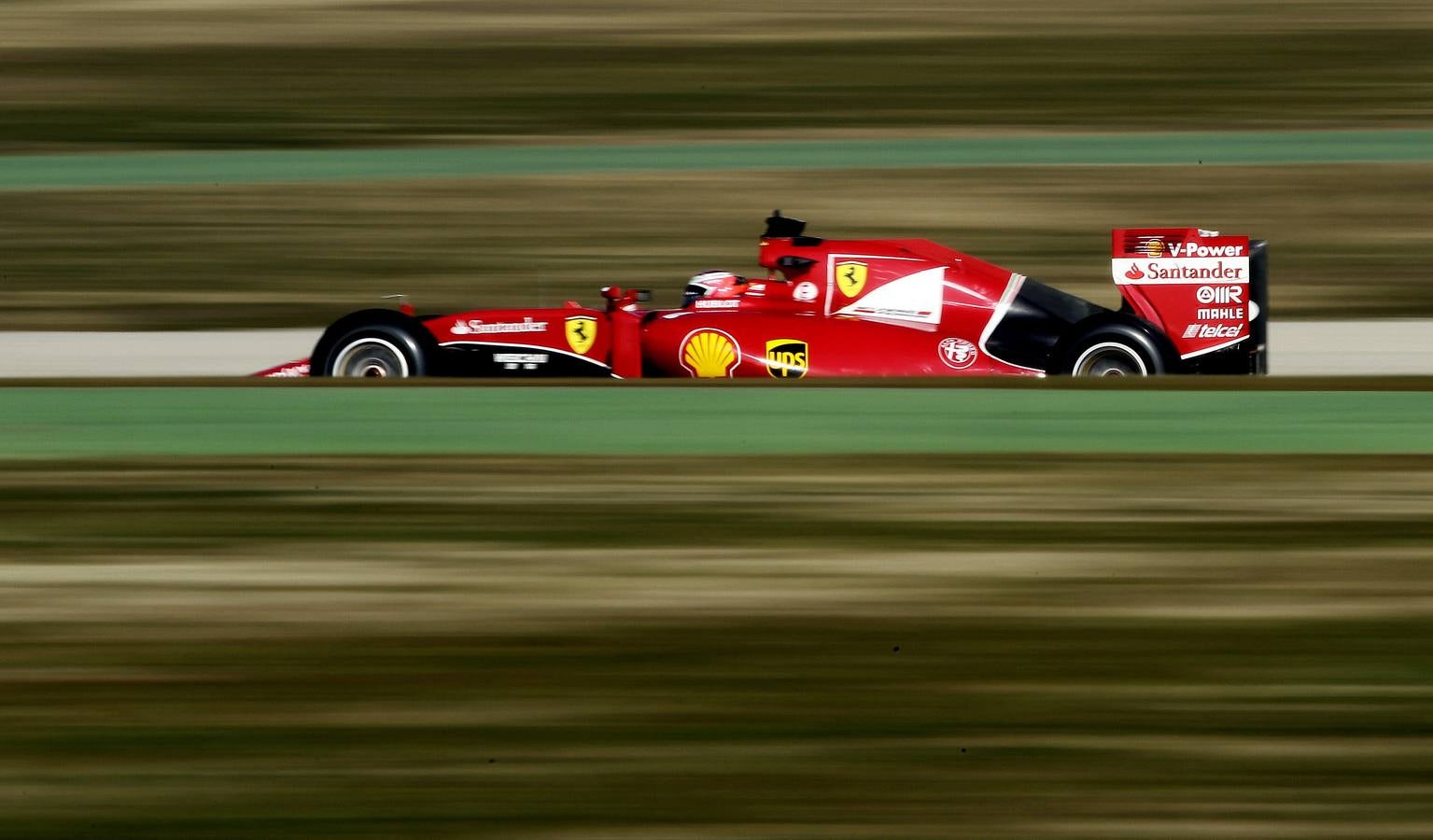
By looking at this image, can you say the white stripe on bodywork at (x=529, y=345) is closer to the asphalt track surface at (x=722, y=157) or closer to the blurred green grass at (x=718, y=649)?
the blurred green grass at (x=718, y=649)

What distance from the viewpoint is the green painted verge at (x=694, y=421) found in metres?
8.12

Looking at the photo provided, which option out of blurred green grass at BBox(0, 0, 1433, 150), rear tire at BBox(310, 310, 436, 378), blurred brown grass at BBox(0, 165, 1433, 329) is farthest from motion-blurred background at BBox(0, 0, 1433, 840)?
blurred green grass at BBox(0, 0, 1433, 150)

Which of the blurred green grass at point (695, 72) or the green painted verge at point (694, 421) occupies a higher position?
the blurred green grass at point (695, 72)

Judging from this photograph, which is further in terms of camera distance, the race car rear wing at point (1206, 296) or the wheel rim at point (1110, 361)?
the race car rear wing at point (1206, 296)

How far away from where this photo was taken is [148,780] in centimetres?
470

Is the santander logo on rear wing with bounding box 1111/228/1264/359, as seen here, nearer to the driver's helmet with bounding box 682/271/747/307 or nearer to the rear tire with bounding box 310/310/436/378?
the driver's helmet with bounding box 682/271/747/307

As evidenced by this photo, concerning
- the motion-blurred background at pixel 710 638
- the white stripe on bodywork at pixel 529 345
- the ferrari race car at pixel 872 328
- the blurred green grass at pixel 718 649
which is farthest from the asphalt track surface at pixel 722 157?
the blurred green grass at pixel 718 649

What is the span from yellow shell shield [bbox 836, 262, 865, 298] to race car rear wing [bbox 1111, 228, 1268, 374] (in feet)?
4.68

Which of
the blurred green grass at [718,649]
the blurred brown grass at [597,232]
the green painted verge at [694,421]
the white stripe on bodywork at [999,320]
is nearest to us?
the blurred green grass at [718,649]

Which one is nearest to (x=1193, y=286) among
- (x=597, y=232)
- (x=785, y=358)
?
(x=785, y=358)

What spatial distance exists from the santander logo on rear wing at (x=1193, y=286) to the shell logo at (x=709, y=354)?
2.14 m

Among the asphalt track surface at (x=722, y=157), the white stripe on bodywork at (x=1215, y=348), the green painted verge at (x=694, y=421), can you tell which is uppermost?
the asphalt track surface at (x=722, y=157)

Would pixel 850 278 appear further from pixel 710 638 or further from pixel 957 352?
pixel 710 638

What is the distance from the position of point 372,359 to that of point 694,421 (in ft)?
8.19
